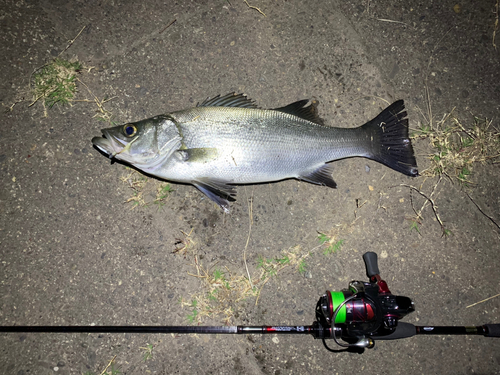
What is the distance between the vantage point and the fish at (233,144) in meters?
2.86

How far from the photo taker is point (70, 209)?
3.18 metres

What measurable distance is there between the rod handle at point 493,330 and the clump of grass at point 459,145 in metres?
1.52

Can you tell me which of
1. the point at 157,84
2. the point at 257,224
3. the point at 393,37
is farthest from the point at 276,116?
the point at 393,37

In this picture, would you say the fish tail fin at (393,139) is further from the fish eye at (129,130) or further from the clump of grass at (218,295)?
the fish eye at (129,130)

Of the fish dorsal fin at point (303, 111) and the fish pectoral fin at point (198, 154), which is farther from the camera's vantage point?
the fish dorsal fin at point (303, 111)

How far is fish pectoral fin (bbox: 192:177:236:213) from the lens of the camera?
9.62 feet

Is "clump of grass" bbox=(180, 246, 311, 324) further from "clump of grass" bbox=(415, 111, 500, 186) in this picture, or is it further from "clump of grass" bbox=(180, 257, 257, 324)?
"clump of grass" bbox=(415, 111, 500, 186)

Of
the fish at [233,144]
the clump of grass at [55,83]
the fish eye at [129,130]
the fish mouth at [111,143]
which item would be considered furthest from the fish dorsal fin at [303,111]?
the clump of grass at [55,83]

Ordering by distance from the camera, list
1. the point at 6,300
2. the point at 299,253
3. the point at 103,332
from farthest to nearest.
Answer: the point at 299,253 → the point at 6,300 → the point at 103,332

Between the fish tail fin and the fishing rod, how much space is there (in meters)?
1.05

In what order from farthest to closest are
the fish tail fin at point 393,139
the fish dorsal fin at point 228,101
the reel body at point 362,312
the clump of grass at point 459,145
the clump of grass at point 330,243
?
the clump of grass at point 459,145 → the clump of grass at point 330,243 → the fish tail fin at point 393,139 → the fish dorsal fin at point 228,101 → the reel body at point 362,312

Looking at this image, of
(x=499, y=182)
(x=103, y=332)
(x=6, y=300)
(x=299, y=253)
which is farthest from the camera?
(x=499, y=182)

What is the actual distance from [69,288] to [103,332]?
0.65 meters

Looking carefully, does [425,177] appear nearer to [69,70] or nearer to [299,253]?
[299,253]
